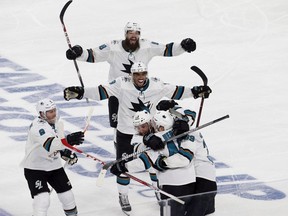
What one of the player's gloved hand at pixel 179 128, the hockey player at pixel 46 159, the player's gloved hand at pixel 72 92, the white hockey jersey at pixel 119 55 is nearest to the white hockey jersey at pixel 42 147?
the hockey player at pixel 46 159

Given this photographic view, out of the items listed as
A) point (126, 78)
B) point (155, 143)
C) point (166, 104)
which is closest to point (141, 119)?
point (155, 143)

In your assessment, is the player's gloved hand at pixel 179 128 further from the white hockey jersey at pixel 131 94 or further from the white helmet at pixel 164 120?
the white hockey jersey at pixel 131 94

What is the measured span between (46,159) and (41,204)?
1.12 feet

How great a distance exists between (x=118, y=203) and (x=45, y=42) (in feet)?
16.7

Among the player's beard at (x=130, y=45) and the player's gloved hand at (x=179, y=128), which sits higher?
the player's beard at (x=130, y=45)

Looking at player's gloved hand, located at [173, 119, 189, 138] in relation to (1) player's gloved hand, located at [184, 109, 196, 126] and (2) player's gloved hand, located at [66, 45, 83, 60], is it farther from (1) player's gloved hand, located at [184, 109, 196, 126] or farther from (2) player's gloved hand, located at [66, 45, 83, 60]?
(2) player's gloved hand, located at [66, 45, 83, 60]

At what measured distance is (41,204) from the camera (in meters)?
6.75

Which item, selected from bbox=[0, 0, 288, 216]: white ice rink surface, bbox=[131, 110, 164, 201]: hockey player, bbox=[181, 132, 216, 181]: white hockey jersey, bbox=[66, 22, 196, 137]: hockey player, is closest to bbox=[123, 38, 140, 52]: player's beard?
bbox=[66, 22, 196, 137]: hockey player

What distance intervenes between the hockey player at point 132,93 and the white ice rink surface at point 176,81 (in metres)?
0.66

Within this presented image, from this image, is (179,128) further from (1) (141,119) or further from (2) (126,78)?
(2) (126,78)

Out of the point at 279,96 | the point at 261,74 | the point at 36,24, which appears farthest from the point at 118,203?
the point at 36,24

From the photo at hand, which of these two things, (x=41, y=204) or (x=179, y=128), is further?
(x=41, y=204)

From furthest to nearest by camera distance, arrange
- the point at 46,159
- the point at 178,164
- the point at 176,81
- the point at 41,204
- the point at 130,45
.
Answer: the point at 176,81 < the point at 130,45 < the point at 46,159 < the point at 41,204 < the point at 178,164

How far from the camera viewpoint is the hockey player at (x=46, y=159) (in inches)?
265
